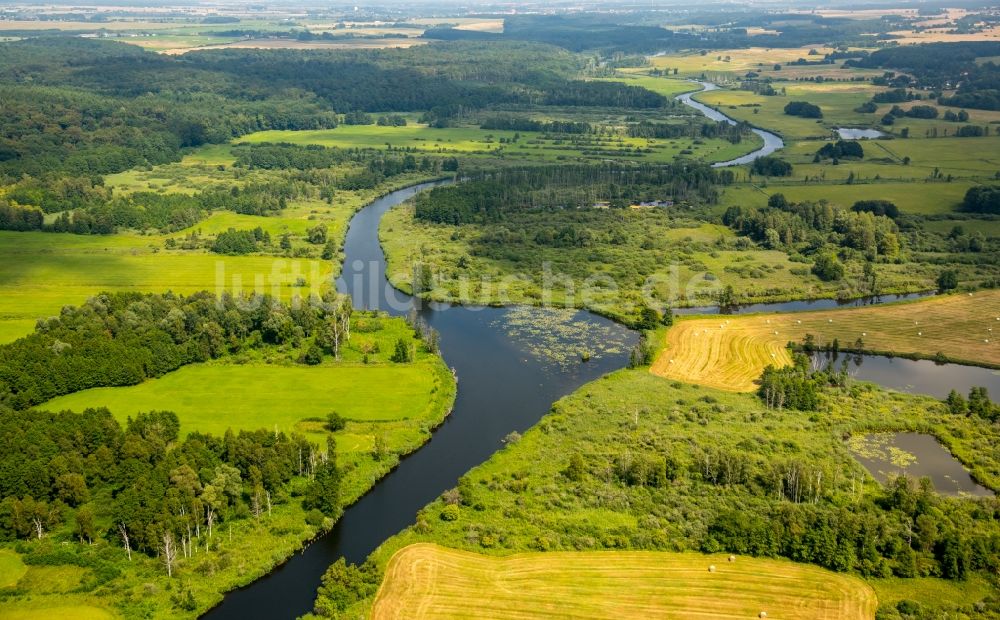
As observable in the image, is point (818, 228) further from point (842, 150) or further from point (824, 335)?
point (842, 150)

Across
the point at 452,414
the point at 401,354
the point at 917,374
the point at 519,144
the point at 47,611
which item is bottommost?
the point at 47,611

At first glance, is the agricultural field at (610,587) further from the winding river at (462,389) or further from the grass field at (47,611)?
the grass field at (47,611)

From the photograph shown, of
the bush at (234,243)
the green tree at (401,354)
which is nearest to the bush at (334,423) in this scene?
the green tree at (401,354)

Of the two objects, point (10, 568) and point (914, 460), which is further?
point (914, 460)

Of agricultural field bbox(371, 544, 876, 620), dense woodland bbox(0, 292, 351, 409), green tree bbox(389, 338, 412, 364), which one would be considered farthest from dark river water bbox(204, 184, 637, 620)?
dense woodland bbox(0, 292, 351, 409)

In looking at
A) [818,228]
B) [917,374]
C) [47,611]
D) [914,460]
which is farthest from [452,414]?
[818,228]

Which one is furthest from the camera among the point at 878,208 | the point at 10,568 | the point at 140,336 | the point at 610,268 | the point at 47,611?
the point at 878,208

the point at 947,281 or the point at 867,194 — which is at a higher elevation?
the point at 867,194

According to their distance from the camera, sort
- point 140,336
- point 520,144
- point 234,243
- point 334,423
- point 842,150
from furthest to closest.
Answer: point 520,144
point 842,150
point 234,243
point 140,336
point 334,423
